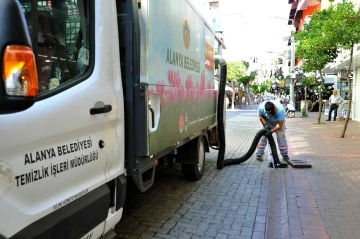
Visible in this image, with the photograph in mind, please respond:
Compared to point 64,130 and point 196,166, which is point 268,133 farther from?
point 64,130

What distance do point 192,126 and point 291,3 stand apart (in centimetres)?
5083

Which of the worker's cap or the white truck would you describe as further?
the worker's cap

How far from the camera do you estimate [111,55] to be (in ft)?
10.5

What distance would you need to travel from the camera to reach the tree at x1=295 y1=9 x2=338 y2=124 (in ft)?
41.3

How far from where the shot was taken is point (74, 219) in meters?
2.57

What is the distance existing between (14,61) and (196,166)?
5083mm

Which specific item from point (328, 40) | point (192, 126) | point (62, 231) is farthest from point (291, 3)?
point (62, 231)

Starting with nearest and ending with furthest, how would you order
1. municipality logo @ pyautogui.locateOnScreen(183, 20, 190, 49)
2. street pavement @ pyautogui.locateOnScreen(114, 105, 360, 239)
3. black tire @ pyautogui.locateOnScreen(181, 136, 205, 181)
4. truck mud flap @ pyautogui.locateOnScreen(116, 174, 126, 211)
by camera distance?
truck mud flap @ pyautogui.locateOnScreen(116, 174, 126, 211)
street pavement @ pyautogui.locateOnScreen(114, 105, 360, 239)
municipality logo @ pyautogui.locateOnScreen(183, 20, 190, 49)
black tire @ pyautogui.locateOnScreen(181, 136, 205, 181)

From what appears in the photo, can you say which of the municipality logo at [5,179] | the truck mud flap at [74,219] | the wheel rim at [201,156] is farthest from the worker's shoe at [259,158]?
the municipality logo at [5,179]

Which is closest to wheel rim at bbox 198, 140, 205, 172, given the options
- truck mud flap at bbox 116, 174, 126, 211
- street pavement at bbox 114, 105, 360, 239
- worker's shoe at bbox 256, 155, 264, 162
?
street pavement at bbox 114, 105, 360, 239

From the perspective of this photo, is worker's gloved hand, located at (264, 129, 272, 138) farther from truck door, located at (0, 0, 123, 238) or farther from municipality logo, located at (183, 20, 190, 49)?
truck door, located at (0, 0, 123, 238)

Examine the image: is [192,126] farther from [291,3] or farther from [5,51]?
[291,3]

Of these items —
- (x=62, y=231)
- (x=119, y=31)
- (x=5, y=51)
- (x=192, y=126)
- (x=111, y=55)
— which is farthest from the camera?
(x=192, y=126)

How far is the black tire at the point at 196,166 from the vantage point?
648cm
